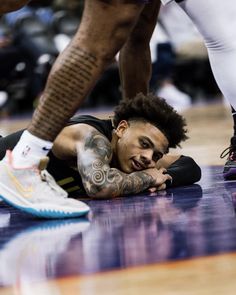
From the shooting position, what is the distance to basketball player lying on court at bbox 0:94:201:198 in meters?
3.43

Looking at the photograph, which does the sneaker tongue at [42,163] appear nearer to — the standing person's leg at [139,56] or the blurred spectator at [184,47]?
the standing person's leg at [139,56]

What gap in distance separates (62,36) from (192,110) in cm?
171

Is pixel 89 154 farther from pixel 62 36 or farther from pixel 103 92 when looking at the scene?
pixel 103 92

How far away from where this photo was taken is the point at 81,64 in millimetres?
2959

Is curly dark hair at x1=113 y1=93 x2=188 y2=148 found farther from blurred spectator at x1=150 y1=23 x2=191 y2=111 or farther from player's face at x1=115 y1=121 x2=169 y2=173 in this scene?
blurred spectator at x1=150 y1=23 x2=191 y2=111

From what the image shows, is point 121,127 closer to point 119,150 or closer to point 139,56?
point 119,150

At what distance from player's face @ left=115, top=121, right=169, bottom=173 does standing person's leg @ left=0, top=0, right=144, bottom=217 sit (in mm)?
570

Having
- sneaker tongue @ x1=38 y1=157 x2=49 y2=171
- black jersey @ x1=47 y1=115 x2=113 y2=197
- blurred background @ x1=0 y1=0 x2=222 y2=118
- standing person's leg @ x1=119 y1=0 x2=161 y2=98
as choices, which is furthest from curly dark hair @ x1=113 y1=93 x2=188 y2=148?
blurred background @ x1=0 y1=0 x2=222 y2=118

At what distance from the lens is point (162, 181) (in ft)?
12.2

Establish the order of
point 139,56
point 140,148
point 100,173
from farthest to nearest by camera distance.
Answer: point 139,56 < point 140,148 < point 100,173

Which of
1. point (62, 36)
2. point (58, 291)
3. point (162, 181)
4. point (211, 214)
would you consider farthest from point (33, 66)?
point (58, 291)

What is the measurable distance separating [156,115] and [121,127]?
15cm

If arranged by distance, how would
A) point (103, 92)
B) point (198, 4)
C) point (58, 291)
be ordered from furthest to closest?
point (103, 92) < point (198, 4) < point (58, 291)

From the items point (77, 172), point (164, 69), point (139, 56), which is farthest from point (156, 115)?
point (164, 69)
